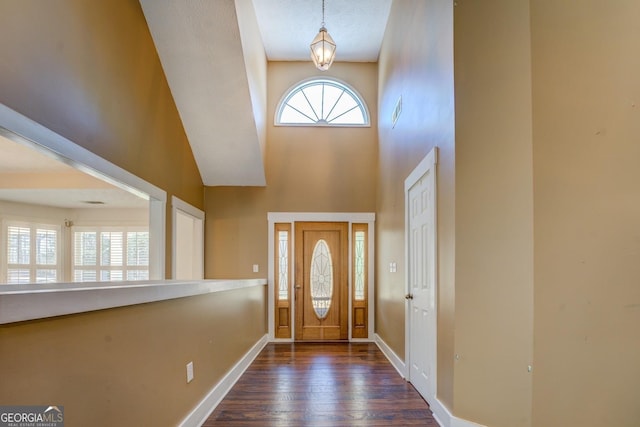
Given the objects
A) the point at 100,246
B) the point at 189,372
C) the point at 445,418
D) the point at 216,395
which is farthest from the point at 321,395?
the point at 100,246

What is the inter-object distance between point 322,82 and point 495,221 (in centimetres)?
438

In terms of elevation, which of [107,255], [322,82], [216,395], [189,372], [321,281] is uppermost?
[322,82]

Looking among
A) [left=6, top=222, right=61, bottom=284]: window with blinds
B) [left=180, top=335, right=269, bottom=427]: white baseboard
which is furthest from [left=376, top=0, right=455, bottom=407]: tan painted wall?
[left=6, top=222, right=61, bottom=284]: window with blinds

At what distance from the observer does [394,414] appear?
116 inches

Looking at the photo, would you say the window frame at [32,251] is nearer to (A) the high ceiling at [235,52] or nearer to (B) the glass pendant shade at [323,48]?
(A) the high ceiling at [235,52]

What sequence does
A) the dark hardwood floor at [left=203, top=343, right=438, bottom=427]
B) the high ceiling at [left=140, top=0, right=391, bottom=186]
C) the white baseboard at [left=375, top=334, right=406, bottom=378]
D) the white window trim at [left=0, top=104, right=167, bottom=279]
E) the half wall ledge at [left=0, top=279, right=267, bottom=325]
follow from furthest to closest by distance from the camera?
the white baseboard at [left=375, top=334, right=406, bottom=378]
the high ceiling at [left=140, top=0, right=391, bottom=186]
the dark hardwood floor at [left=203, top=343, right=438, bottom=427]
the white window trim at [left=0, top=104, right=167, bottom=279]
the half wall ledge at [left=0, top=279, right=267, bottom=325]

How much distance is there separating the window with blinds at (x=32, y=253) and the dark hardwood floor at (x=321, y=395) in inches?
182

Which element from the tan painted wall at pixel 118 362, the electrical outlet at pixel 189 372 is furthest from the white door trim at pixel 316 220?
the electrical outlet at pixel 189 372

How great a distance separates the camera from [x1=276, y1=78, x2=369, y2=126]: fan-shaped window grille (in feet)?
19.8

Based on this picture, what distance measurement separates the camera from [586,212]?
240cm

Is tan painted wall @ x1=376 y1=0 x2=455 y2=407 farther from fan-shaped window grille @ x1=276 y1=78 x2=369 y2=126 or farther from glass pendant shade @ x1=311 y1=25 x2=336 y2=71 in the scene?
glass pendant shade @ x1=311 y1=25 x2=336 y2=71

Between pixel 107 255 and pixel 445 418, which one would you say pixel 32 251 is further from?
pixel 445 418

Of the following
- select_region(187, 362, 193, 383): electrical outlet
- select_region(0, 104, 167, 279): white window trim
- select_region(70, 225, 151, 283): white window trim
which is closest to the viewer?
select_region(0, 104, 167, 279): white window trim

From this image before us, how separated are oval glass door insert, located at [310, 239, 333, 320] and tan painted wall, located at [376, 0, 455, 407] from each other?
0.76m
